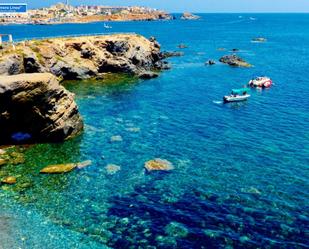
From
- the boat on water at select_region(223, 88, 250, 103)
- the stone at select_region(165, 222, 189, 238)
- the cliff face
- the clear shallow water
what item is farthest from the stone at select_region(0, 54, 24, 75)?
the stone at select_region(165, 222, 189, 238)

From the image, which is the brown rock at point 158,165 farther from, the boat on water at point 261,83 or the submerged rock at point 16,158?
the boat on water at point 261,83

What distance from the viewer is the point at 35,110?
1880 inches

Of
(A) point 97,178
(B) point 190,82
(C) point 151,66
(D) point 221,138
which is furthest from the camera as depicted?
(C) point 151,66

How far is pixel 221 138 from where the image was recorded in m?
52.0

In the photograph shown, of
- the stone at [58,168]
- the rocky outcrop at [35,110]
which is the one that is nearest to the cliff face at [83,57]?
the rocky outcrop at [35,110]

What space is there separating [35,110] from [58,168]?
Result: 10.1 meters

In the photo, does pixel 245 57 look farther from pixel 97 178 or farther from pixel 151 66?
pixel 97 178

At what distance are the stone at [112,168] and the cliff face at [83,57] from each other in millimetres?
36579

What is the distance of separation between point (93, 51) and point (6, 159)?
55.7m

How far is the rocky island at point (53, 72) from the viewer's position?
153 ft

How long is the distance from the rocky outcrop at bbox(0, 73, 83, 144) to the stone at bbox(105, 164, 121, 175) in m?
10.9

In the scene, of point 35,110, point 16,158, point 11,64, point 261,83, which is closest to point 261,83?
point 261,83

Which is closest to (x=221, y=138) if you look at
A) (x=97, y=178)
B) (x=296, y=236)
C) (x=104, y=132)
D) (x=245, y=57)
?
(x=104, y=132)

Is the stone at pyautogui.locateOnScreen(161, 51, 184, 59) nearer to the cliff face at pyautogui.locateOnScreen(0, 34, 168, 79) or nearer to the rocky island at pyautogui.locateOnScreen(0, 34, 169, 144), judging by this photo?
the rocky island at pyautogui.locateOnScreen(0, 34, 169, 144)
